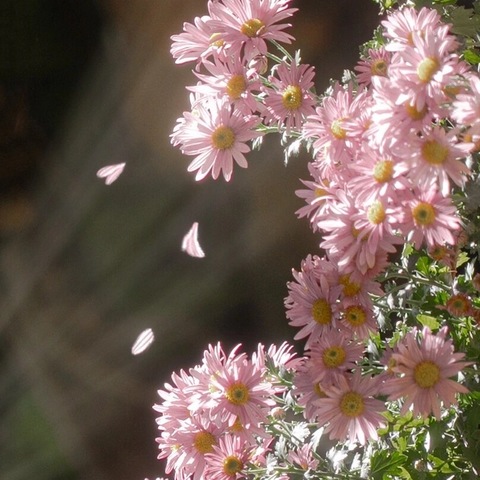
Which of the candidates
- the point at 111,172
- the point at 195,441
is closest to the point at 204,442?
the point at 195,441

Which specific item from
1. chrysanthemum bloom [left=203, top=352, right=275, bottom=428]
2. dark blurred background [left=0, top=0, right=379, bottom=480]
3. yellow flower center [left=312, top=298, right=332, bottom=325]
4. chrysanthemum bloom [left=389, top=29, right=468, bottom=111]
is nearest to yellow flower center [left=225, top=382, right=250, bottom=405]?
chrysanthemum bloom [left=203, top=352, right=275, bottom=428]

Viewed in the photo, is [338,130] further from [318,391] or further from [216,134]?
[318,391]

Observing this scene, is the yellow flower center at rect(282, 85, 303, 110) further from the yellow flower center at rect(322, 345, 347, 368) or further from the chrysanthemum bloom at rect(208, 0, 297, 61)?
the yellow flower center at rect(322, 345, 347, 368)

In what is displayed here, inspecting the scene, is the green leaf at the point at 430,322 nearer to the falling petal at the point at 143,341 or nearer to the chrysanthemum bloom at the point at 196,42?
the chrysanthemum bloom at the point at 196,42

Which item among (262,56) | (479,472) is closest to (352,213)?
(262,56)

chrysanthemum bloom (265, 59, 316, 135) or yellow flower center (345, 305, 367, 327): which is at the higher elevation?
chrysanthemum bloom (265, 59, 316, 135)

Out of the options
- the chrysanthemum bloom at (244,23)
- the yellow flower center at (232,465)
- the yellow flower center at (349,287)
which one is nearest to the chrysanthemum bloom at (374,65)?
the chrysanthemum bloom at (244,23)

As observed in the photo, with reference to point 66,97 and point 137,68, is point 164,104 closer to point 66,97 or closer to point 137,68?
point 137,68
